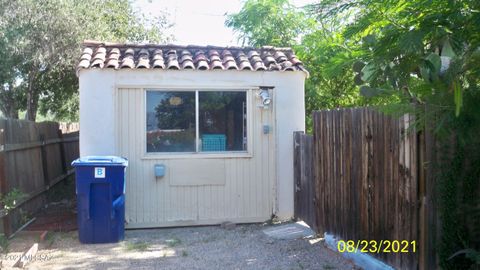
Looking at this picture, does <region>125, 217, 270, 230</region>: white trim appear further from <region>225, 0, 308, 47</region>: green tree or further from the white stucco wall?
<region>225, 0, 308, 47</region>: green tree

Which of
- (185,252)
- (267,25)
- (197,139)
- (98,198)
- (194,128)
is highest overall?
(267,25)

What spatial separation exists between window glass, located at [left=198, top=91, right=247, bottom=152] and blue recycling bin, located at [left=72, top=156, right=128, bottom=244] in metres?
1.77

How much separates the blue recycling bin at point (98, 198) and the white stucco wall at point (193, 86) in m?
0.86

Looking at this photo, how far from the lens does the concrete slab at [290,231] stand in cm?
766

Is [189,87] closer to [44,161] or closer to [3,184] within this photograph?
[3,184]

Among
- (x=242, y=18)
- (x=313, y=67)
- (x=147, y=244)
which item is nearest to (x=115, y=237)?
(x=147, y=244)

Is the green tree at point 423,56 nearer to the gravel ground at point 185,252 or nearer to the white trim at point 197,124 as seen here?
the gravel ground at point 185,252

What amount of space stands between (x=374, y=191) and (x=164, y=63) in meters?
4.47

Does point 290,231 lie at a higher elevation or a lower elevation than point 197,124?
lower

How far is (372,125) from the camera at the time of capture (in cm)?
559

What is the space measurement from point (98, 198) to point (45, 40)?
6.63 m

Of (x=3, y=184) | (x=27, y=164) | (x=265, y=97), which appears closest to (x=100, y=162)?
(x=3, y=184)

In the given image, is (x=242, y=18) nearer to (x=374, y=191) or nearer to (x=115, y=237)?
(x=115, y=237)

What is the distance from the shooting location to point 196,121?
28.2 feet
